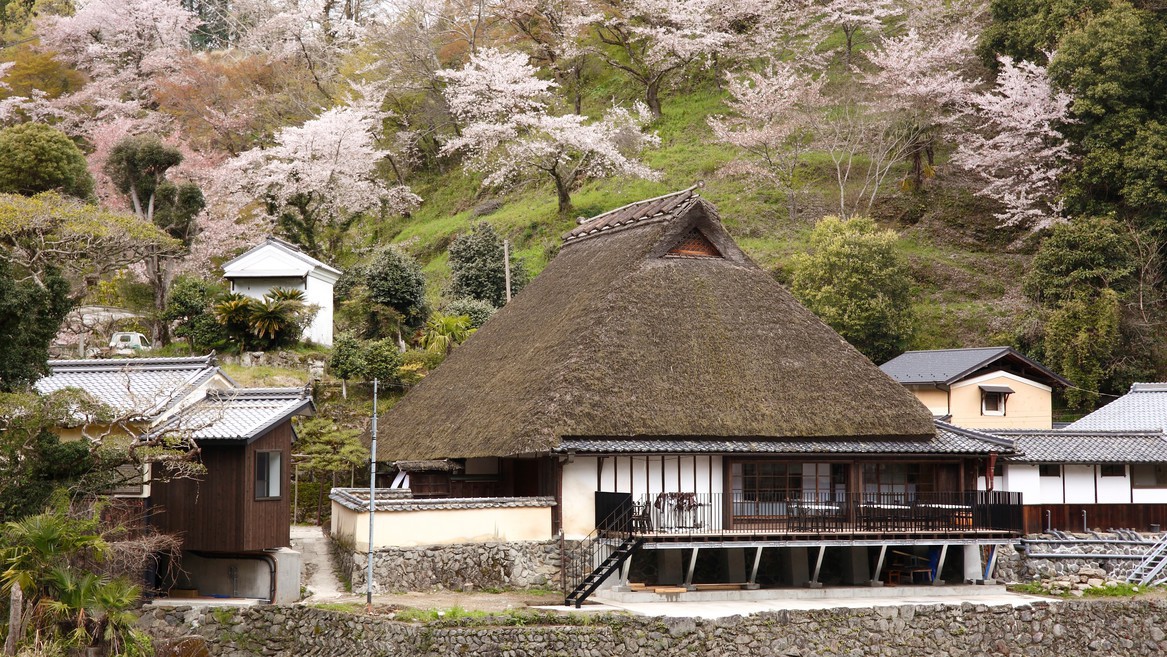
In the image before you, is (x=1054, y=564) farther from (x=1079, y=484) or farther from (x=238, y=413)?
(x=238, y=413)

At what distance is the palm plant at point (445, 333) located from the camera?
35.3 m

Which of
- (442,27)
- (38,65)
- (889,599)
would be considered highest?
(442,27)

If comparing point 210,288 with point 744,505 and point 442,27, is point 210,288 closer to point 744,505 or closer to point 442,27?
point 744,505

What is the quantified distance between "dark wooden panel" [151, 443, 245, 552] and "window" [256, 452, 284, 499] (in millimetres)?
474

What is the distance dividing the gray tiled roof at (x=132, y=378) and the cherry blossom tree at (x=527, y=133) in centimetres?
2560

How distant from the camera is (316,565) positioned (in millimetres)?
23688

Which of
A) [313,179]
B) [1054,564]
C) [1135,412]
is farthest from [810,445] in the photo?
[313,179]

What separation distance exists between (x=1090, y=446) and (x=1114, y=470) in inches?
47.6

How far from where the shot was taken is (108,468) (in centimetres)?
1798

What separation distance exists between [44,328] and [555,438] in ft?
29.5

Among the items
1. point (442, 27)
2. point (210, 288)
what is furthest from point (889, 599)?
point (442, 27)

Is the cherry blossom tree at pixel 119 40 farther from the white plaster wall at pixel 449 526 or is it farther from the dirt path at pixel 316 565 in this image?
the white plaster wall at pixel 449 526

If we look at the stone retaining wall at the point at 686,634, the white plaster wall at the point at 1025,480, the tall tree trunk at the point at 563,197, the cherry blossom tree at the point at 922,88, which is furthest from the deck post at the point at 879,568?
the tall tree trunk at the point at 563,197

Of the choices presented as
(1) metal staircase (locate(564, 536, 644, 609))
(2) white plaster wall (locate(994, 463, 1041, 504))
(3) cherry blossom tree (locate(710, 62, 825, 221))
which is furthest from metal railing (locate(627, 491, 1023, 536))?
(3) cherry blossom tree (locate(710, 62, 825, 221))
